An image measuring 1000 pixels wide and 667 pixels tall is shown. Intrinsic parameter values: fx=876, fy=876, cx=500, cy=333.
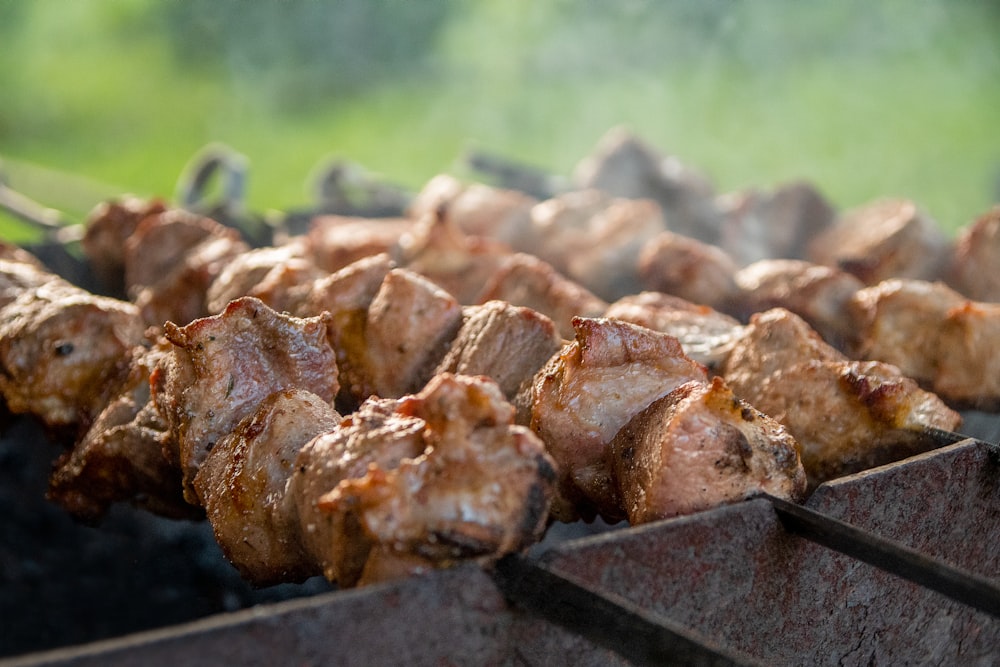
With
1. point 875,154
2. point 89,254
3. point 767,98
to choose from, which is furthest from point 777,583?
point 767,98

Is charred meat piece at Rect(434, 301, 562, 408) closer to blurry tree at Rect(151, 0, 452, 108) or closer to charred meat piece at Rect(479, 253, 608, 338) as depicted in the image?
charred meat piece at Rect(479, 253, 608, 338)

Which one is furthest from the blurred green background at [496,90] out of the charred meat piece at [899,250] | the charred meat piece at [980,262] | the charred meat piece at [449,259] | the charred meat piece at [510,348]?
the charred meat piece at [510,348]

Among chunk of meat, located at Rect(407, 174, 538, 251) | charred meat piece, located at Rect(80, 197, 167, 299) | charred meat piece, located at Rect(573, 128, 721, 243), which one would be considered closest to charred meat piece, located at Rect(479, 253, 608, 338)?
chunk of meat, located at Rect(407, 174, 538, 251)

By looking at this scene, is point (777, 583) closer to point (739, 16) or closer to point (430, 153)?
point (739, 16)

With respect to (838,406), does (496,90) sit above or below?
below

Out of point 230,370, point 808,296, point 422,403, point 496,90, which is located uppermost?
point 422,403

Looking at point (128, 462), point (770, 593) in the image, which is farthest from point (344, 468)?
point (128, 462)

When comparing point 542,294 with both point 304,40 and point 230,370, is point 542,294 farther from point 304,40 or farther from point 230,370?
point 304,40
